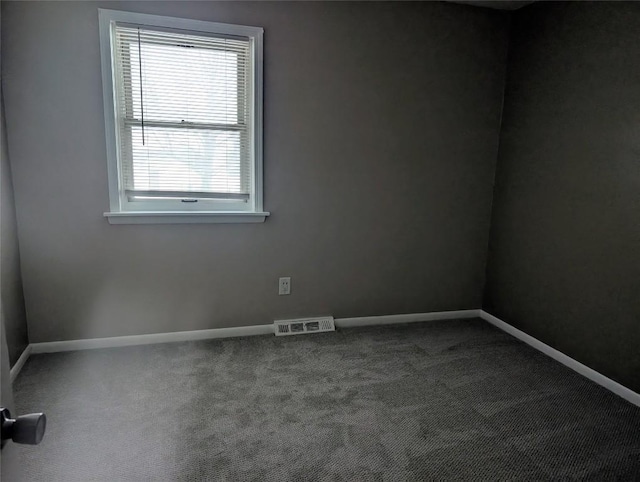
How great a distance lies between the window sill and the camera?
94.1 inches

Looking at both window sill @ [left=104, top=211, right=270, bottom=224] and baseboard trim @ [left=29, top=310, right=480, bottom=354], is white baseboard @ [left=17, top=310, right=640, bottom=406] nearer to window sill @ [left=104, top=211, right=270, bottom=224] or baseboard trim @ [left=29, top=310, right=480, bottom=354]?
baseboard trim @ [left=29, top=310, right=480, bottom=354]

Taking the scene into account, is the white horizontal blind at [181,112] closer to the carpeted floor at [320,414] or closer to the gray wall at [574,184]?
the carpeted floor at [320,414]

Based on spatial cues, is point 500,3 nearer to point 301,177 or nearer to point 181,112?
point 301,177

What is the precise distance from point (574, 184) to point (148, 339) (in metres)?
2.88

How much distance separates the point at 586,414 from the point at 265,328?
193 centimetres

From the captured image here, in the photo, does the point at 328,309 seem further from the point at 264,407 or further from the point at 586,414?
the point at 586,414

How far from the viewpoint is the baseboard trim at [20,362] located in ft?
7.02

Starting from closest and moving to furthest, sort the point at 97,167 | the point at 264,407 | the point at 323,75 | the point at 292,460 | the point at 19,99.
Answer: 1. the point at 292,460
2. the point at 264,407
3. the point at 19,99
4. the point at 97,167
5. the point at 323,75

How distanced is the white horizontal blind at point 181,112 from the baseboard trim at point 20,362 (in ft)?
3.59

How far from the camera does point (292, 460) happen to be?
1.61m

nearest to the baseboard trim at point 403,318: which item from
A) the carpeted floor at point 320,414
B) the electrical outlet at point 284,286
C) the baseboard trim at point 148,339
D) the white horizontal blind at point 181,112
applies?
the carpeted floor at point 320,414

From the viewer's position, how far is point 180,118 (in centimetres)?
240

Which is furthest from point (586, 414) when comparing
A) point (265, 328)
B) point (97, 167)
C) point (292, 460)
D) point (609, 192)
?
point (97, 167)

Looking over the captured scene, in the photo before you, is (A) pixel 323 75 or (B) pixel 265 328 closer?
(A) pixel 323 75
